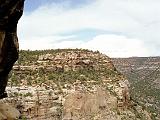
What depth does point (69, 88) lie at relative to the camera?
7700 cm

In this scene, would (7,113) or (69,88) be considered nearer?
(7,113)

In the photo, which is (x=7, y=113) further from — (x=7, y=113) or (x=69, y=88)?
(x=69, y=88)

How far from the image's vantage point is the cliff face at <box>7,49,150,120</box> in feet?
232

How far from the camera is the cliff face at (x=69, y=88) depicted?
70.8 meters

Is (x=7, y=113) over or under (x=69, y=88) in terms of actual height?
under

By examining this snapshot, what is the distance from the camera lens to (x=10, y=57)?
21.8 meters

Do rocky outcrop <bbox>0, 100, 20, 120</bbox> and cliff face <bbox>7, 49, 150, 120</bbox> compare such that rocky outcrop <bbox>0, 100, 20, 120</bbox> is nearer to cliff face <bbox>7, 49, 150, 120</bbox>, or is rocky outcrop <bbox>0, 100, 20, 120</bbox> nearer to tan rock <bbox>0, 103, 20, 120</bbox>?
tan rock <bbox>0, 103, 20, 120</bbox>

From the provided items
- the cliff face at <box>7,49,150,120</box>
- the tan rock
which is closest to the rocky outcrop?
the tan rock

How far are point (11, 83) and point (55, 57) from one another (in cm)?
1276

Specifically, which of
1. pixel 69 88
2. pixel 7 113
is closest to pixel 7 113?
pixel 7 113

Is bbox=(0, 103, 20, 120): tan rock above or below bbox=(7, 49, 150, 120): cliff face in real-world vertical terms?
below

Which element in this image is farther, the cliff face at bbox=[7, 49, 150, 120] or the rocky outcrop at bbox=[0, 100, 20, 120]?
the cliff face at bbox=[7, 49, 150, 120]

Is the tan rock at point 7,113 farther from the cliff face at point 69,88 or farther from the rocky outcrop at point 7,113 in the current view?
the cliff face at point 69,88

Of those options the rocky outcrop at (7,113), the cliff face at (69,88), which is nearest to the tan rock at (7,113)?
the rocky outcrop at (7,113)
